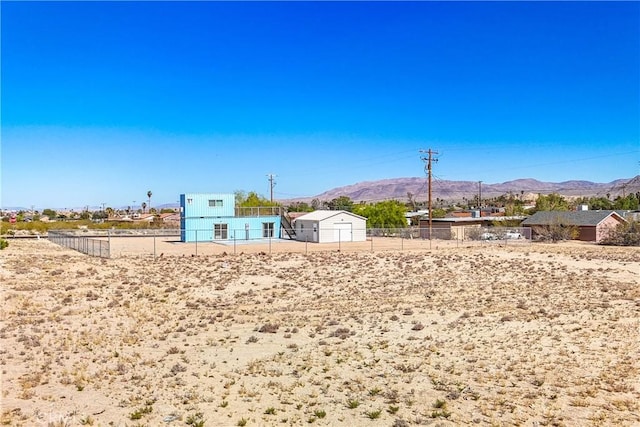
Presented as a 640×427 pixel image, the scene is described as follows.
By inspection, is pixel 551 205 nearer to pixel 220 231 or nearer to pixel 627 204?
pixel 627 204

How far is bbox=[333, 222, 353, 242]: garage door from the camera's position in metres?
49.7

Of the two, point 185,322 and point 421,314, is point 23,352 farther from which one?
point 421,314

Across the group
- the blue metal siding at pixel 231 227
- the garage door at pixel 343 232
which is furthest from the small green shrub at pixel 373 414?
the garage door at pixel 343 232

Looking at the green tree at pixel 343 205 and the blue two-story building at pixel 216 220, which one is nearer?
the blue two-story building at pixel 216 220

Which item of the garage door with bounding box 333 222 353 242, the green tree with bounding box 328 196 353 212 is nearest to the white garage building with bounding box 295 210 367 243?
Result: the garage door with bounding box 333 222 353 242

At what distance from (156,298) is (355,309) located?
802 cm

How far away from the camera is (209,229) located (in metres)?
49.6

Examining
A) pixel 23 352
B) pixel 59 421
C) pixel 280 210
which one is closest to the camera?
pixel 59 421

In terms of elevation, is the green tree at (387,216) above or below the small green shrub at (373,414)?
above

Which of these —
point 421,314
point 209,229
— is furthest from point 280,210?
point 421,314

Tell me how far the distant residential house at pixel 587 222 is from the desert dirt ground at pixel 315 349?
3191cm

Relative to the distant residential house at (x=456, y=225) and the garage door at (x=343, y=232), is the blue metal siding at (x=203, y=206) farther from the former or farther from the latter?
the distant residential house at (x=456, y=225)

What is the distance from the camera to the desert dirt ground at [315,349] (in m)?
9.09

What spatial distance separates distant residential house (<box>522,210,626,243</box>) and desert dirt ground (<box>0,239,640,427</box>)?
31913mm
